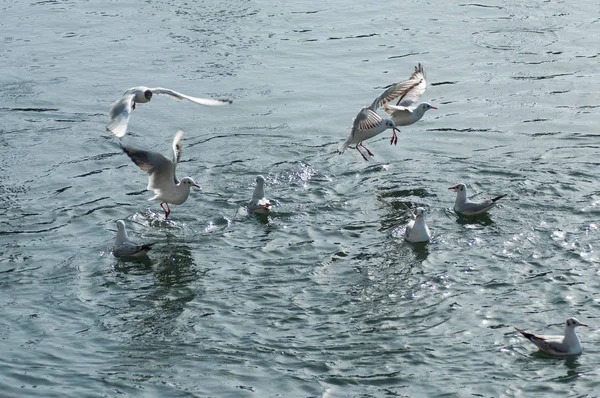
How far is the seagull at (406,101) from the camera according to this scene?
64.1 feet

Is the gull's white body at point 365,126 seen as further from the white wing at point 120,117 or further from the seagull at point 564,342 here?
the seagull at point 564,342

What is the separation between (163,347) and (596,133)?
11080 mm

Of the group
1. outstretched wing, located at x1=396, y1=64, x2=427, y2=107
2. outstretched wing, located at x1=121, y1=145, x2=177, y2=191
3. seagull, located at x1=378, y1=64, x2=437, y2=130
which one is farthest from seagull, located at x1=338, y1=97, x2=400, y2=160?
outstretched wing, located at x1=121, y1=145, x2=177, y2=191

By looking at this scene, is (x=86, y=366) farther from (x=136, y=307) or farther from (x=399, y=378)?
(x=399, y=378)

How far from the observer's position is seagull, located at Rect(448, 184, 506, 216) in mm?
16625

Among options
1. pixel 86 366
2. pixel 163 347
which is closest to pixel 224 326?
pixel 163 347

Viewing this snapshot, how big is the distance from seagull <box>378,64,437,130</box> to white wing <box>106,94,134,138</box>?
196 inches

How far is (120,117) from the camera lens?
53.0ft

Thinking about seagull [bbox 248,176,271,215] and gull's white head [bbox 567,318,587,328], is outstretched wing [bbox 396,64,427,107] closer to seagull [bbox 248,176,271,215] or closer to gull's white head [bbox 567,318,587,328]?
seagull [bbox 248,176,271,215]

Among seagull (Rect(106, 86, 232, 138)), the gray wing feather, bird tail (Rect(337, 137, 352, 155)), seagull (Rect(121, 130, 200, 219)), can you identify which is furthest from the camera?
bird tail (Rect(337, 137, 352, 155))

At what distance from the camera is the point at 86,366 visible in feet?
40.7

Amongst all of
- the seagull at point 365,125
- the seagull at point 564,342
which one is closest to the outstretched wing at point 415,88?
the seagull at point 365,125

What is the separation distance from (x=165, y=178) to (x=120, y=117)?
4.17 ft

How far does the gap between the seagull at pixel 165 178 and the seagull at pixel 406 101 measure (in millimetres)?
4437
